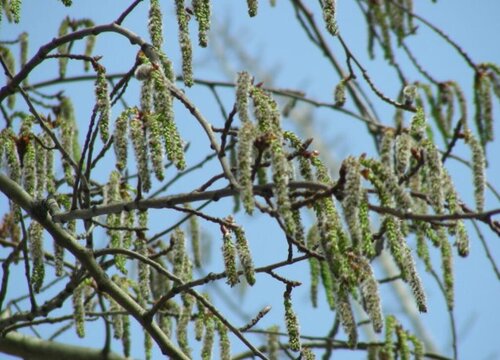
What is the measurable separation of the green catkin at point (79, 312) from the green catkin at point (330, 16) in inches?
62.4

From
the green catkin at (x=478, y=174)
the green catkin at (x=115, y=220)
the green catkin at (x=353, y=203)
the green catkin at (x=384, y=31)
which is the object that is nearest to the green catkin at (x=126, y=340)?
the green catkin at (x=115, y=220)

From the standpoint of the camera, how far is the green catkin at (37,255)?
2.88m

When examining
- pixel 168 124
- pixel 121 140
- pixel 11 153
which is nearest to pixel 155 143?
pixel 168 124

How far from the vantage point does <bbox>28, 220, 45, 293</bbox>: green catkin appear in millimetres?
2883

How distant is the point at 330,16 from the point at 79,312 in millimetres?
1625

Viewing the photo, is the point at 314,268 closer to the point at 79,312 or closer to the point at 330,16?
the point at 79,312

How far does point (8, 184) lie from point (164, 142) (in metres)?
1.07

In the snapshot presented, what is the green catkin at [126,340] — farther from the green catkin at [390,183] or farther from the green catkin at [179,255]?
the green catkin at [390,183]

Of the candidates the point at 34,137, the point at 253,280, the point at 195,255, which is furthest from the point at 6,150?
the point at 195,255

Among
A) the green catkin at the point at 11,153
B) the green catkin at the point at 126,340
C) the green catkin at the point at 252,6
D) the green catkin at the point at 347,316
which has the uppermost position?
the green catkin at the point at 252,6

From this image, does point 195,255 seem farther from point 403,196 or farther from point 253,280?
point 403,196

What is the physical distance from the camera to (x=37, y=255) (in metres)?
2.88

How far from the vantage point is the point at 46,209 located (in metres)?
3.00

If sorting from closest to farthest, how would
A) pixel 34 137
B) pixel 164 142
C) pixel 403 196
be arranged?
pixel 403 196 → pixel 164 142 → pixel 34 137
